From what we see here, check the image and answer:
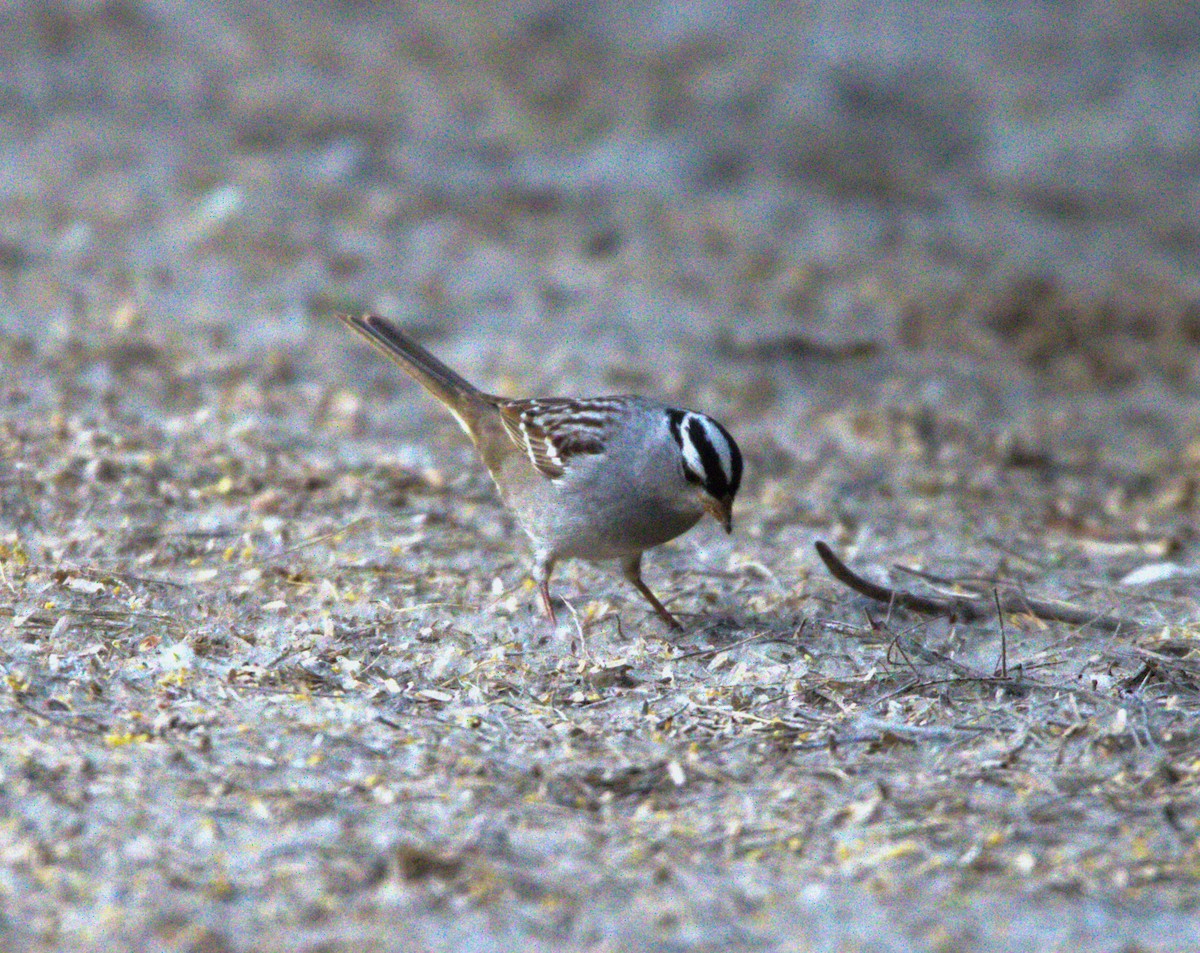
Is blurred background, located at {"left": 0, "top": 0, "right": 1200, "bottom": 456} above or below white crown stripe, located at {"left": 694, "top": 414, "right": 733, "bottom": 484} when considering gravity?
above

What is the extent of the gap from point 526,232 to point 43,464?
4.43m

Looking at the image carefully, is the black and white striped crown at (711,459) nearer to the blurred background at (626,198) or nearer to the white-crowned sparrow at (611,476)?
the white-crowned sparrow at (611,476)

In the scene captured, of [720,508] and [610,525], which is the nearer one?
[720,508]

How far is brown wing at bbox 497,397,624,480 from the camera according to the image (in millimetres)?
5176

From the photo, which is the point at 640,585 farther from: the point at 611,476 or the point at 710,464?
the point at 710,464

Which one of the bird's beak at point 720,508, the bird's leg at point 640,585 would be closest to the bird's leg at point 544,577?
the bird's leg at point 640,585

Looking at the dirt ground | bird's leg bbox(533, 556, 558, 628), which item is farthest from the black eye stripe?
bird's leg bbox(533, 556, 558, 628)

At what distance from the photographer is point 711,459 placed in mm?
4789

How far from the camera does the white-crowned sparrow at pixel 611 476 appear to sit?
486 centimetres

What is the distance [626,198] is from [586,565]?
4.89 meters

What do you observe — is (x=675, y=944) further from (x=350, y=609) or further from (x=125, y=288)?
(x=125, y=288)

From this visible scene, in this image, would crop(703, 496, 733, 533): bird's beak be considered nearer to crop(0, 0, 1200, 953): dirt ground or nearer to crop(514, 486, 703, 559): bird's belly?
crop(514, 486, 703, 559): bird's belly

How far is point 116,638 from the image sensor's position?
15.3 feet

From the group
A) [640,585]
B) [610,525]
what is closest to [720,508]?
[610,525]
